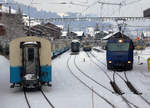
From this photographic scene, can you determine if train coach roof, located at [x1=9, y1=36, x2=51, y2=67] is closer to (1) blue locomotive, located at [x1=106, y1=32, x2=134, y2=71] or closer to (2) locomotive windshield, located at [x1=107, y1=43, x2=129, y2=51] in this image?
(1) blue locomotive, located at [x1=106, y1=32, x2=134, y2=71]

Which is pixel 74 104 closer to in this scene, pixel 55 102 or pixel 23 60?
pixel 55 102

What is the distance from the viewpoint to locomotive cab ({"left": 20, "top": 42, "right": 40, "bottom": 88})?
533 inches

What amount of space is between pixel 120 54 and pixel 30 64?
10.6m

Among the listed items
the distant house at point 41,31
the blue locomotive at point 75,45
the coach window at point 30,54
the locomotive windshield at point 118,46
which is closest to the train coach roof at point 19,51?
the coach window at point 30,54

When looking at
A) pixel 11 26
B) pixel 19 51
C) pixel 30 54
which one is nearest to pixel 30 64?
pixel 30 54

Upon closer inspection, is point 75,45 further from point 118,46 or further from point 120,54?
point 120,54

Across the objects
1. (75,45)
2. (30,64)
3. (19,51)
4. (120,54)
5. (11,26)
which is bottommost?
(75,45)

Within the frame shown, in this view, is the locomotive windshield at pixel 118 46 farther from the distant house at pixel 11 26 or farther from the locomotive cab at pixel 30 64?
the distant house at pixel 11 26

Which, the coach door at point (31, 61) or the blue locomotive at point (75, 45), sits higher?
the coach door at point (31, 61)

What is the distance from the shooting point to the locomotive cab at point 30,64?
44.4 ft

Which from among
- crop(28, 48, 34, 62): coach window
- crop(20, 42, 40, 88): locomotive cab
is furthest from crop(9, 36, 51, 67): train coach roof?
crop(28, 48, 34, 62): coach window

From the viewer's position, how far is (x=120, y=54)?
22.4 meters

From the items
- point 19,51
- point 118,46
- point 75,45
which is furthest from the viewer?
point 75,45

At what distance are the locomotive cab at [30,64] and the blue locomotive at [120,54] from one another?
33.6ft
